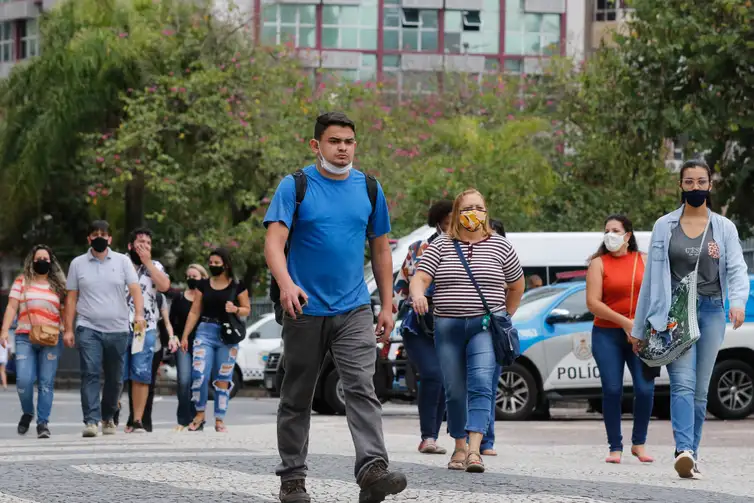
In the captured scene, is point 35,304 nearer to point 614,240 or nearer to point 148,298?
point 148,298

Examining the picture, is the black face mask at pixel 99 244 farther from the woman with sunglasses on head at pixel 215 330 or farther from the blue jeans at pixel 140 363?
the woman with sunglasses on head at pixel 215 330

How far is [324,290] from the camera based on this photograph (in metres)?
8.55

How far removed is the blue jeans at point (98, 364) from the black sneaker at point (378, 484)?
7.19 m

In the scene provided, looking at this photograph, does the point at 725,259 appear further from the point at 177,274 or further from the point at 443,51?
the point at 443,51

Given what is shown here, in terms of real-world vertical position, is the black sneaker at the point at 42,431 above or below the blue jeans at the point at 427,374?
below

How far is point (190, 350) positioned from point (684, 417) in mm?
6738

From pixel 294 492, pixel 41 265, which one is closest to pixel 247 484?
pixel 294 492

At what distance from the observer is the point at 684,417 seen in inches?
422

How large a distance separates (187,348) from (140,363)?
0.58m

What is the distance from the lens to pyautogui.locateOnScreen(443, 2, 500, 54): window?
7756cm

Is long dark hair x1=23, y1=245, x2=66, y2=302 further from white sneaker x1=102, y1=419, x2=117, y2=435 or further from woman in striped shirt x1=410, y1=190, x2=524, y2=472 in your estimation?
woman in striped shirt x1=410, y1=190, x2=524, y2=472

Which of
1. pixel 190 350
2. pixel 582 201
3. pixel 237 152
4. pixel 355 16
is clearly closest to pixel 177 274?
pixel 237 152

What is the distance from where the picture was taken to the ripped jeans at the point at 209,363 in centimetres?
1611

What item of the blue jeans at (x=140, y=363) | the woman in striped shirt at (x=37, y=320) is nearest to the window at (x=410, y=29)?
the blue jeans at (x=140, y=363)
